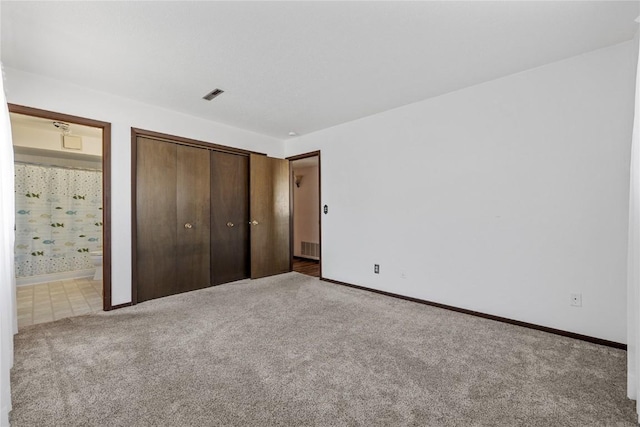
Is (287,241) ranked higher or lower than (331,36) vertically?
lower

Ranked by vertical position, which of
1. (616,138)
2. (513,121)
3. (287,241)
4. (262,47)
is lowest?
(287,241)

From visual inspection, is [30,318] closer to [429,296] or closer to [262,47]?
[262,47]

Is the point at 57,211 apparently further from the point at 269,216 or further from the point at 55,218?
the point at 269,216

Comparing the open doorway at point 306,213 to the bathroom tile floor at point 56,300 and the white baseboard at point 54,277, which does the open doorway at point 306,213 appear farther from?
the white baseboard at point 54,277

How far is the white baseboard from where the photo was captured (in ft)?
13.9

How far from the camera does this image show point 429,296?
10.6ft

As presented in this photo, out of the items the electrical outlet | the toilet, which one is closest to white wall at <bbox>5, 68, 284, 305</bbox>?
the toilet

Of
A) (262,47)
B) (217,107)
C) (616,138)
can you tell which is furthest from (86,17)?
(616,138)

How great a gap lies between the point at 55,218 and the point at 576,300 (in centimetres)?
706

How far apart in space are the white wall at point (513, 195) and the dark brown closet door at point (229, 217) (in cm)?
194

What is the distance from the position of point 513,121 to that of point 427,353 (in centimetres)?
229

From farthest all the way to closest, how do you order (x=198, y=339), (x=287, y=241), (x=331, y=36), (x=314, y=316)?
(x=287, y=241) → (x=314, y=316) → (x=198, y=339) → (x=331, y=36)

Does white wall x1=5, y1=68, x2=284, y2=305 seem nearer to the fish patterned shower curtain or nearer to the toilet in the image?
the toilet

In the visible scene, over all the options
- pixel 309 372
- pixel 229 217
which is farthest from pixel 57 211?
pixel 309 372
